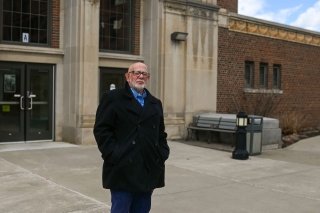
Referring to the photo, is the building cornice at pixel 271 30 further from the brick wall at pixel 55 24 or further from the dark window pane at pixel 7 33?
the dark window pane at pixel 7 33

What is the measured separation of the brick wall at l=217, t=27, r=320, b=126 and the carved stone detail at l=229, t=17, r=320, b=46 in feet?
0.65

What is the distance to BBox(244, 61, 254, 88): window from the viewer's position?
707 inches

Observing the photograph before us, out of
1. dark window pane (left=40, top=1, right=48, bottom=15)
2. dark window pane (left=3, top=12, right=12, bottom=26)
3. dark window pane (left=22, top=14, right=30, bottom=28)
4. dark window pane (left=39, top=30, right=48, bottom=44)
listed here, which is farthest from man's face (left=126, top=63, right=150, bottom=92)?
dark window pane (left=40, top=1, right=48, bottom=15)

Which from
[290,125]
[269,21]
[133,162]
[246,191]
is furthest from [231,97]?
[133,162]

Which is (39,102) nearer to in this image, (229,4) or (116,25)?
(116,25)

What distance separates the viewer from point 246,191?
7742 mm

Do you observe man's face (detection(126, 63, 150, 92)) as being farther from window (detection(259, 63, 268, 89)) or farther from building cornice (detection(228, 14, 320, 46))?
window (detection(259, 63, 268, 89))

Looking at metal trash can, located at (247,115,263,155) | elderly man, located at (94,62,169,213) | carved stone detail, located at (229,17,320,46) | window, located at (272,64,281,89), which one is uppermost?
carved stone detail, located at (229,17,320,46)

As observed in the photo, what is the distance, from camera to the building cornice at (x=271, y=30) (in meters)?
17.2

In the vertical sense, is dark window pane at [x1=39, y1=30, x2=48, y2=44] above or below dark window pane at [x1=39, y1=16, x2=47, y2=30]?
below

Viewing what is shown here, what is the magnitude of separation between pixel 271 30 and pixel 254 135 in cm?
799

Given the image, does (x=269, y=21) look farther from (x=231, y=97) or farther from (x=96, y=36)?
(x=96, y=36)

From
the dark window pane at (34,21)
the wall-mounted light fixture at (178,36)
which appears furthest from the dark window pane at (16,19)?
the wall-mounted light fixture at (178,36)

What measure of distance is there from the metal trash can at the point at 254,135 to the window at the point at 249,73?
5.80m
